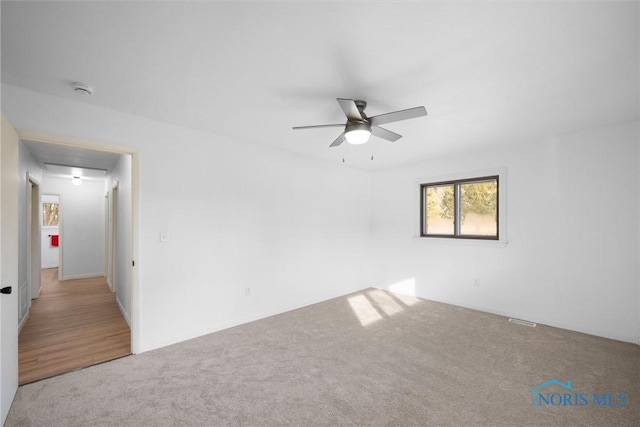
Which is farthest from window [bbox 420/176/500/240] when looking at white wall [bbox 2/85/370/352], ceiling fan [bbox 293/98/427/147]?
ceiling fan [bbox 293/98/427/147]

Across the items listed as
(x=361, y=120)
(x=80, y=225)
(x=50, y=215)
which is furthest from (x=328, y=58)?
(x=50, y=215)

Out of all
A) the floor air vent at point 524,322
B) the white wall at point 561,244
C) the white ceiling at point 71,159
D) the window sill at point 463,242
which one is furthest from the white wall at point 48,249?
the floor air vent at point 524,322

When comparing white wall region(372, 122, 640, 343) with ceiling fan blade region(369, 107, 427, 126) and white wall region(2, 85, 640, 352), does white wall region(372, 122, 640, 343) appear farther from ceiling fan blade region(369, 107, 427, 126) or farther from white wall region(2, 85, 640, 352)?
ceiling fan blade region(369, 107, 427, 126)

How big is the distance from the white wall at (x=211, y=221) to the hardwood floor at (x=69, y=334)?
559 mm

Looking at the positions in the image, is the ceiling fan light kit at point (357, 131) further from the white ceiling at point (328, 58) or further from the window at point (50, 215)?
the window at point (50, 215)

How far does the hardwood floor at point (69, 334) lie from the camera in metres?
2.65

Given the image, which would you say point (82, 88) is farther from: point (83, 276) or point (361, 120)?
point (83, 276)

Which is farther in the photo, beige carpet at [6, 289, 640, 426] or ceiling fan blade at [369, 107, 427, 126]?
ceiling fan blade at [369, 107, 427, 126]

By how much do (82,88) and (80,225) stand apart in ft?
19.4

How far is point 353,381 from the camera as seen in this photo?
2.36m

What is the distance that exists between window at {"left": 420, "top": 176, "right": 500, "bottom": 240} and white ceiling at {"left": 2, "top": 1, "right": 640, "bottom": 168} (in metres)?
1.51

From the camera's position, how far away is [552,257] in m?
3.59

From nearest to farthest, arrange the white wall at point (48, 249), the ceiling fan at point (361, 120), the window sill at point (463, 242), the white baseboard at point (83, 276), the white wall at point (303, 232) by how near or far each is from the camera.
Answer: the ceiling fan at point (361, 120) → the white wall at point (303, 232) → the window sill at point (463, 242) → the white baseboard at point (83, 276) → the white wall at point (48, 249)

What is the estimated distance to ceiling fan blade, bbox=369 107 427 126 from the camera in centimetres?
206
